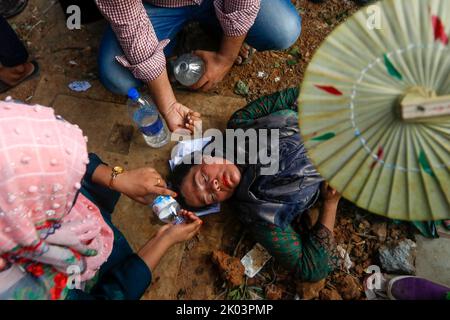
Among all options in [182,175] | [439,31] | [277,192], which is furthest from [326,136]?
[182,175]

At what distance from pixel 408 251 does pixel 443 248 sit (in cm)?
25

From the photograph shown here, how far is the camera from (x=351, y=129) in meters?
1.21

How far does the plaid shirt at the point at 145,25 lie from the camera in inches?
79.0

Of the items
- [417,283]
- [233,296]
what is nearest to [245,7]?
[233,296]

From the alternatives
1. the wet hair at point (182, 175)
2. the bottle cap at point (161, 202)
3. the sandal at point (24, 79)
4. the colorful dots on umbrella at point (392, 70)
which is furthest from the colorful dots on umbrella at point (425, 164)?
the sandal at point (24, 79)

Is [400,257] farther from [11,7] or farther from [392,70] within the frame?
[11,7]

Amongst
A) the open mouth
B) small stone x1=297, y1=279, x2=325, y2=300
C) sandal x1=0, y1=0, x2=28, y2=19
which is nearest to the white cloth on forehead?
the open mouth

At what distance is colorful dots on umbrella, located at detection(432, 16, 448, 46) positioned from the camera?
114cm

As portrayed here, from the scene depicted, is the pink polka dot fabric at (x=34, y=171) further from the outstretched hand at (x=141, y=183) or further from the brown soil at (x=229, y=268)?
the brown soil at (x=229, y=268)

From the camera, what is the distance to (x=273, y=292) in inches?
94.4

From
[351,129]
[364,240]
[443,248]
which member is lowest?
[364,240]

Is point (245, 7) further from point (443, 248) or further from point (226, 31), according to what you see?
point (443, 248)

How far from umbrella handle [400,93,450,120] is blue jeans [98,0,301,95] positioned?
1690 mm

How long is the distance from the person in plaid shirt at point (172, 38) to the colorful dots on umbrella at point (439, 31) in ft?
4.34
